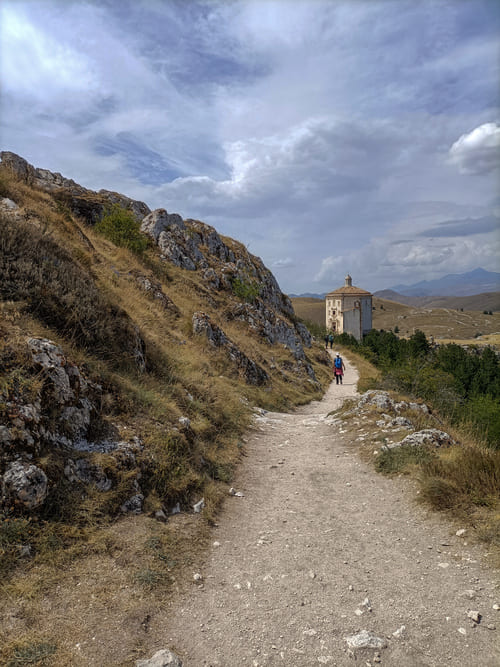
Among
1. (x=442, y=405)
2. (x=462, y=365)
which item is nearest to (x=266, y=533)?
(x=442, y=405)

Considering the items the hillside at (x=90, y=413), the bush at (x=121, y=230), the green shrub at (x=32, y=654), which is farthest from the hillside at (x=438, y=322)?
the green shrub at (x=32, y=654)

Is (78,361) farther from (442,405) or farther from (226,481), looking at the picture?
(442,405)

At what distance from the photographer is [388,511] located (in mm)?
5820

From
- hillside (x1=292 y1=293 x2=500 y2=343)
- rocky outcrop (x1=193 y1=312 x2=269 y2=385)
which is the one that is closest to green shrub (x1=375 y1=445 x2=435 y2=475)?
rocky outcrop (x1=193 y1=312 x2=269 y2=385)

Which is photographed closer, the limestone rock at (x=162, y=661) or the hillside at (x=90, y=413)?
the limestone rock at (x=162, y=661)

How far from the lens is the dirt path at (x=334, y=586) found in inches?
126

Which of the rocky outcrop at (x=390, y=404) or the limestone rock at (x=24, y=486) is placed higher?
the limestone rock at (x=24, y=486)

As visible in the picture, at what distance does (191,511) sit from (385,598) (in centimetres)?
293

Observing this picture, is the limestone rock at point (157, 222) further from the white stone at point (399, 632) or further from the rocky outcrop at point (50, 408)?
the white stone at point (399, 632)

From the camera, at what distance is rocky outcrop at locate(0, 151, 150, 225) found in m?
19.6

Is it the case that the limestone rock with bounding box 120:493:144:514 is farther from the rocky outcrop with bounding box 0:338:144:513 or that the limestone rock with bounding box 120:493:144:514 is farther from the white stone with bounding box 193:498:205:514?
the white stone with bounding box 193:498:205:514

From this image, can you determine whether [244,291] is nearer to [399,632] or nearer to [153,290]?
[153,290]

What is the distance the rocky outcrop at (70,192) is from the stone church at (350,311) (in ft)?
180

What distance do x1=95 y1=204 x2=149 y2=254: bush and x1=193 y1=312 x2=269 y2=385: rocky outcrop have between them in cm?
837
